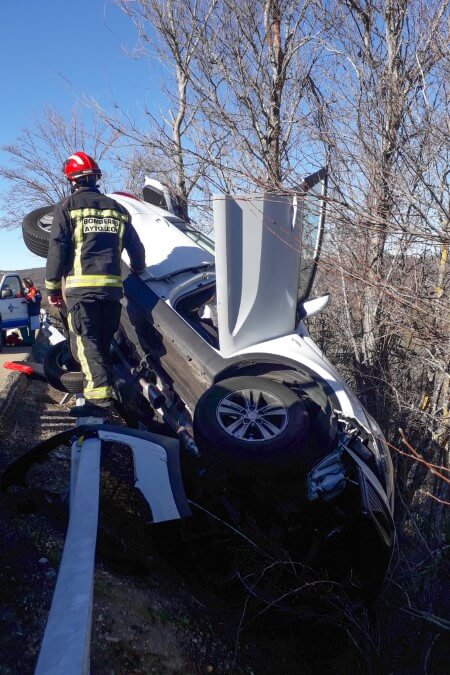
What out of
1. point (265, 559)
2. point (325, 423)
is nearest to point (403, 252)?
point (325, 423)

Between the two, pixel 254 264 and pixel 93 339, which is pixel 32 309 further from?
pixel 254 264

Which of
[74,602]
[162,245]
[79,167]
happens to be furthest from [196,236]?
[74,602]

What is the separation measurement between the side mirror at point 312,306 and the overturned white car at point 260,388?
0.04ft

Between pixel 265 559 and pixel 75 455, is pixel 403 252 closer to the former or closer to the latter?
pixel 265 559

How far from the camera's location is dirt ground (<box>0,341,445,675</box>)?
2.49m

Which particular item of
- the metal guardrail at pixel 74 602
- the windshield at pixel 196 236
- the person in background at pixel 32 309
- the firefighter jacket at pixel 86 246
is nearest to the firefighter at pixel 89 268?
the firefighter jacket at pixel 86 246

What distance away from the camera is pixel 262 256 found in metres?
3.57

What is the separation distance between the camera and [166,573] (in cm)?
340

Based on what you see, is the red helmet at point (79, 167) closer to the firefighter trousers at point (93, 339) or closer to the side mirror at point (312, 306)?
the firefighter trousers at point (93, 339)

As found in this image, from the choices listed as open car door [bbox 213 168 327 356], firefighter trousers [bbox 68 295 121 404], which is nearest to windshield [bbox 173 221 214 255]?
firefighter trousers [bbox 68 295 121 404]

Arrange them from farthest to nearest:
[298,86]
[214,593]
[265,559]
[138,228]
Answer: [298,86]
[138,228]
[214,593]
[265,559]

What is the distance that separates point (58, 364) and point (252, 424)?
2412 mm

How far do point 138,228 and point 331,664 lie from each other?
12.6ft

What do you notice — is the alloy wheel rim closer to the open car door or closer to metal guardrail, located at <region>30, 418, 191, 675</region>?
metal guardrail, located at <region>30, 418, 191, 675</region>
